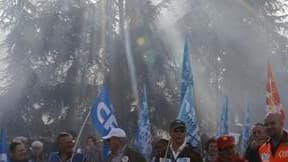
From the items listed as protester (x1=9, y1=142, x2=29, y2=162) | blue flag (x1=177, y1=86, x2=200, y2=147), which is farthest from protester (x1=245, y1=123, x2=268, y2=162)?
protester (x1=9, y1=142, x2=29, y2=162)

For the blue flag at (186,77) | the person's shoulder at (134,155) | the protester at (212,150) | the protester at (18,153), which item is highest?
the blue flag at (186,77)

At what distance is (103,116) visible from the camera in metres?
8.23

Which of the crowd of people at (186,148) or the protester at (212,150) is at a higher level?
the crowd of people at (186,148)

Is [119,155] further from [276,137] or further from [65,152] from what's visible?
[276,137]

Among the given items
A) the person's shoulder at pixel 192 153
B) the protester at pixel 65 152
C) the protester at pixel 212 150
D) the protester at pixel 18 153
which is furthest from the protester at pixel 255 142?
the protester at pixel 18 153

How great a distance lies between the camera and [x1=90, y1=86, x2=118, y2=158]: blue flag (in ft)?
26.6

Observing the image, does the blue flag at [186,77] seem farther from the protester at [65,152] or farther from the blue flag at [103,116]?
the protester at [65,152]

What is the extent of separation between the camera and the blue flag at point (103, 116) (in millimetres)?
8105

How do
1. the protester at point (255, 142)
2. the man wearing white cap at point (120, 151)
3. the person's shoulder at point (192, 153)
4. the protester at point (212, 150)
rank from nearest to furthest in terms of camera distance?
the person's shoulder at point (192, 153), the man wearing white cap at point (120, 151), the protester at point (255, 142), the protester at point (212, 150)

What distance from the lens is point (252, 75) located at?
93.6 feet

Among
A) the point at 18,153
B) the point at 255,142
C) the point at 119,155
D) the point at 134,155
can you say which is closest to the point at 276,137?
the point at 255,142

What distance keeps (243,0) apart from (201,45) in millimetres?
3204

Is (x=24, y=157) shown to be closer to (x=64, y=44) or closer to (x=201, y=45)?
(x=64, y=44)

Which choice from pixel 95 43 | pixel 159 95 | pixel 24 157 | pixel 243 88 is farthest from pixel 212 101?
pixel 24 157
